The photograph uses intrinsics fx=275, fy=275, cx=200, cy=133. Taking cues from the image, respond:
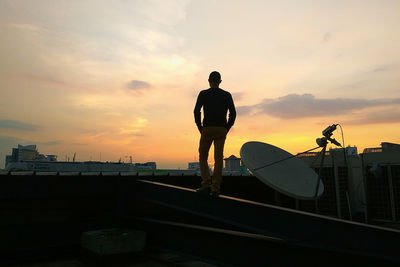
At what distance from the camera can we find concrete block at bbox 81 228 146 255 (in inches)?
264

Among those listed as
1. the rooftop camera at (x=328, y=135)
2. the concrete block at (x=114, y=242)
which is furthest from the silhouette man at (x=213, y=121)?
the rooftop camera at (x=328, y=135)

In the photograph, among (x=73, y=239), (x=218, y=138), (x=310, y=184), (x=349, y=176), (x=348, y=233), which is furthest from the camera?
(x=349, y=176)

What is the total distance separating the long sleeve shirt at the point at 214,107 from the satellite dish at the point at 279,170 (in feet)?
14.7

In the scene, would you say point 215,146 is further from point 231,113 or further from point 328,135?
point 328,135

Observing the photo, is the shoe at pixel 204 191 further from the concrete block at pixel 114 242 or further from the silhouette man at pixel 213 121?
the concrete block at pixel 114 242

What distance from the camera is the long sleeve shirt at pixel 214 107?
19.2 feet

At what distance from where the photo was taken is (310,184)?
12.1 m

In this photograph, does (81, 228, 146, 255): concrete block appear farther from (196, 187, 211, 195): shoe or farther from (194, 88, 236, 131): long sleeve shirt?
(194, 88, 236, 131): long sleeve shirt

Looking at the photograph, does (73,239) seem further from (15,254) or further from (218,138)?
(218,138)

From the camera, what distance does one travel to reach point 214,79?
20.1ft

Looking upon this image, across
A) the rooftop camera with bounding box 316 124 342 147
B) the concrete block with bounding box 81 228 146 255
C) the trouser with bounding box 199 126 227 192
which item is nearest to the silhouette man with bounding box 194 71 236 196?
the trouser with bounding box 199 126 227 192

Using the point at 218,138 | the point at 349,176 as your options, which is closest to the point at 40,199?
the point at 218,138

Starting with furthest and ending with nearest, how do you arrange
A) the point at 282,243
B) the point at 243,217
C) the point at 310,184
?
the point at 310,184 < the point at 243,217 < the point at 282,243

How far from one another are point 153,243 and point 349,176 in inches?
543
